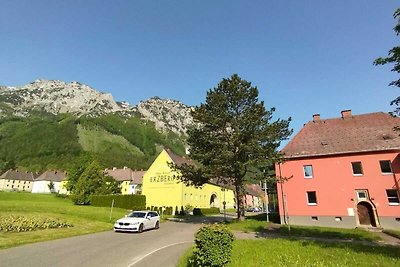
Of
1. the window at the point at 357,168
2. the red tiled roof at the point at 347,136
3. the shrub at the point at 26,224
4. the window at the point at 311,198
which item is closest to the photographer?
the shrub at the point at 26,224

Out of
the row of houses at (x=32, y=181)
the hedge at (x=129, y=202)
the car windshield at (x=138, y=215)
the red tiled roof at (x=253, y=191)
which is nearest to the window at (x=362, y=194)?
the car windshield at (x=138, y=215)

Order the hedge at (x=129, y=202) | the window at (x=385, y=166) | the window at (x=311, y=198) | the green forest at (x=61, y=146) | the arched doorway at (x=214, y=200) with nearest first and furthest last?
the window at (x=385, y=166) < the window at (x=311, y=198) < the hedge at (x=129, y=202) < the arched doorway at (x=214, y=200) < the green forest at (x=61, y=146)

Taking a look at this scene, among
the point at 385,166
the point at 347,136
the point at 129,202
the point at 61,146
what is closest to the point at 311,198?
the point at 385,166

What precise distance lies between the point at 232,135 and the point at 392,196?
1780cm

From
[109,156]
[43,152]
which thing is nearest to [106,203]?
[109,156]

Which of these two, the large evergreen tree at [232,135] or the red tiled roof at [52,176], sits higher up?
the red tiled roof at [52,176]

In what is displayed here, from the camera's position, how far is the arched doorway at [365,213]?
90.7ft

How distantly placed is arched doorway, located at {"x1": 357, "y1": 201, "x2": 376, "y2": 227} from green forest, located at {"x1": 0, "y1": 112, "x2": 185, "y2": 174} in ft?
388

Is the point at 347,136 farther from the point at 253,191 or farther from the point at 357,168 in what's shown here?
the point at 253,191

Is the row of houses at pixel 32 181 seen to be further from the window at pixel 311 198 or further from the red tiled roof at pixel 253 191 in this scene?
the window at pixel 311 198

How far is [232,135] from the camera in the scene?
29.3m

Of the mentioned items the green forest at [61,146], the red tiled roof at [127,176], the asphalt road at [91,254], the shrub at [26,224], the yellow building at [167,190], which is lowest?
the asphalt road at [91,254]

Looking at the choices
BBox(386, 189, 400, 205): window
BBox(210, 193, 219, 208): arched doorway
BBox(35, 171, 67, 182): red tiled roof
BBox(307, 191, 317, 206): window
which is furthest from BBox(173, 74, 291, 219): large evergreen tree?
BBox(35, 171, 67, 182): red tiled roof

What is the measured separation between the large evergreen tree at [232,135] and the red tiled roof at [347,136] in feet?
15.5
